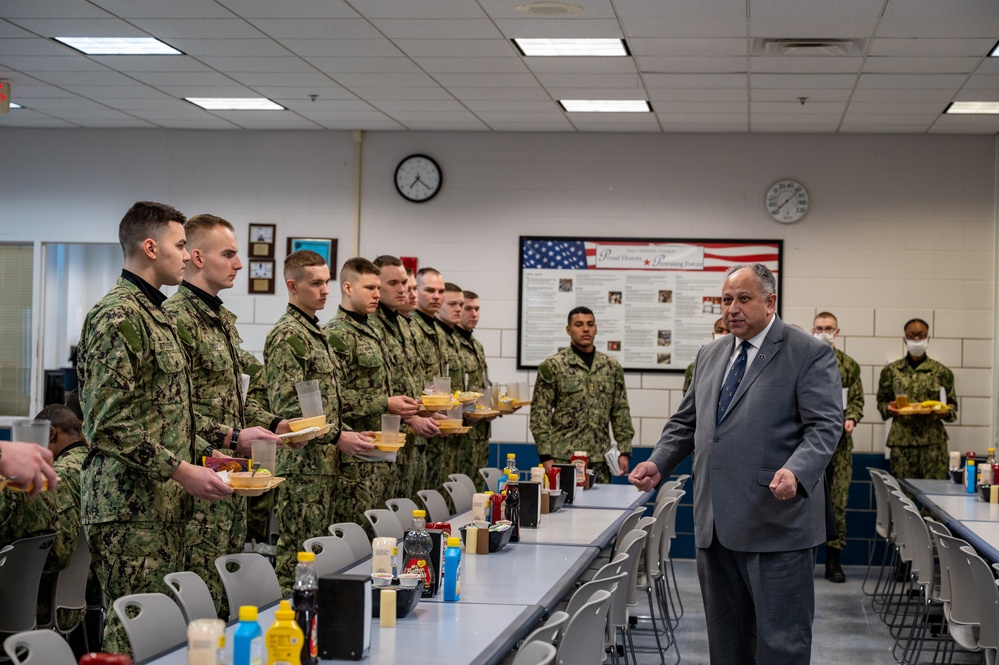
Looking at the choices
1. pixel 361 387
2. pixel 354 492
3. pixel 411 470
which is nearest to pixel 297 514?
pixel 354 492

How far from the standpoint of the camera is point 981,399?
368 inches

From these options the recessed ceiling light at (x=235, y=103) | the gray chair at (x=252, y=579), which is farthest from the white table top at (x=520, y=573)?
the recessed ceiling light at (x=235, y=103)

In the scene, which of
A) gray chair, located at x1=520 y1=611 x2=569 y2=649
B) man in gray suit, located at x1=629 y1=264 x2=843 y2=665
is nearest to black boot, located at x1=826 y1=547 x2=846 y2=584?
man in gray suit, located at x1=629 y1=264 x2=843 y2=665

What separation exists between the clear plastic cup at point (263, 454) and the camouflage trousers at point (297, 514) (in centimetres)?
151

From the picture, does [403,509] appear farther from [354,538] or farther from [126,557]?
[126,557]

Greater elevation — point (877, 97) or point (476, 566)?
point (877, 97)

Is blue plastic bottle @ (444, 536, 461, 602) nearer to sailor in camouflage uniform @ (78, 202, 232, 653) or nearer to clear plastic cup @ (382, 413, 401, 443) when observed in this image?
sailor in camouflage uniform @ (78, 202, 232, 653)

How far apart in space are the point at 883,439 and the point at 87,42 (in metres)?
6.92

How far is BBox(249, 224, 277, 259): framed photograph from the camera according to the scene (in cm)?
1001

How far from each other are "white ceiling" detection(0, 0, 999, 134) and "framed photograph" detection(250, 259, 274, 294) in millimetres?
1219

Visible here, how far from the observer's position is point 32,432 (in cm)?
301

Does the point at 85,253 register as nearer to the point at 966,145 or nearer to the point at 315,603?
the point at 966,145

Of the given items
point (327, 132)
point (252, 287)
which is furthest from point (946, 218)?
point (252, 287)

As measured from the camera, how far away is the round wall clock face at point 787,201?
9555mm
